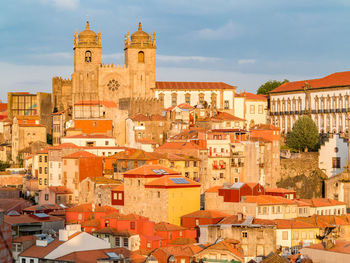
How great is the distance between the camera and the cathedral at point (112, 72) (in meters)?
92.7

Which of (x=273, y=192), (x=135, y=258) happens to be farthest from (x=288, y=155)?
(x=135, y=258)

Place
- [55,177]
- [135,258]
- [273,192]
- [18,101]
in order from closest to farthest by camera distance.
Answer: [135,258]
[273,192]
[55,177]
[18,101]

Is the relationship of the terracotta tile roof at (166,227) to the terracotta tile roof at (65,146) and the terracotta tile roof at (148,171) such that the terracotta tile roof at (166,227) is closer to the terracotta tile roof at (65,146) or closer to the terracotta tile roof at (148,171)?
the terracotta tile roof at (148,171)

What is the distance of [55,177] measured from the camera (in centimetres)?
7194

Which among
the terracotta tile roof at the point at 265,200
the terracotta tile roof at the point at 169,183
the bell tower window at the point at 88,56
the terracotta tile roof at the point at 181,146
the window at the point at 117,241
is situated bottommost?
the window at the point at 117,241

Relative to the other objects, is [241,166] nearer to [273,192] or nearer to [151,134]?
[273,192]

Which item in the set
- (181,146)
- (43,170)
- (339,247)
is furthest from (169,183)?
(43,170)

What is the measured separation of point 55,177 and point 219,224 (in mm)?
24980

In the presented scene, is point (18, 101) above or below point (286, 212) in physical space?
above

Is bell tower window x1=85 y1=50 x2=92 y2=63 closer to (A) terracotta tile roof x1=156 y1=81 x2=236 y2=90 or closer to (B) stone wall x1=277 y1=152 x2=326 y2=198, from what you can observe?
(A) terracotta tile roof x1=156 y1=81 x2=236 y2=90

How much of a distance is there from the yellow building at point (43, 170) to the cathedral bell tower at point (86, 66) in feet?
60.9

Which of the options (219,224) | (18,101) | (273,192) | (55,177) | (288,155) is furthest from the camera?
(18,101)

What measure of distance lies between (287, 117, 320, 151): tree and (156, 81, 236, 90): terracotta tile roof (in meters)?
12.0

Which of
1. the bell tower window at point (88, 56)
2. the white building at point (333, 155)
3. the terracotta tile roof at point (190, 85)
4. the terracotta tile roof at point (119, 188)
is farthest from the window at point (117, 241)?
the terracotta tile roof at point (190, 85)
